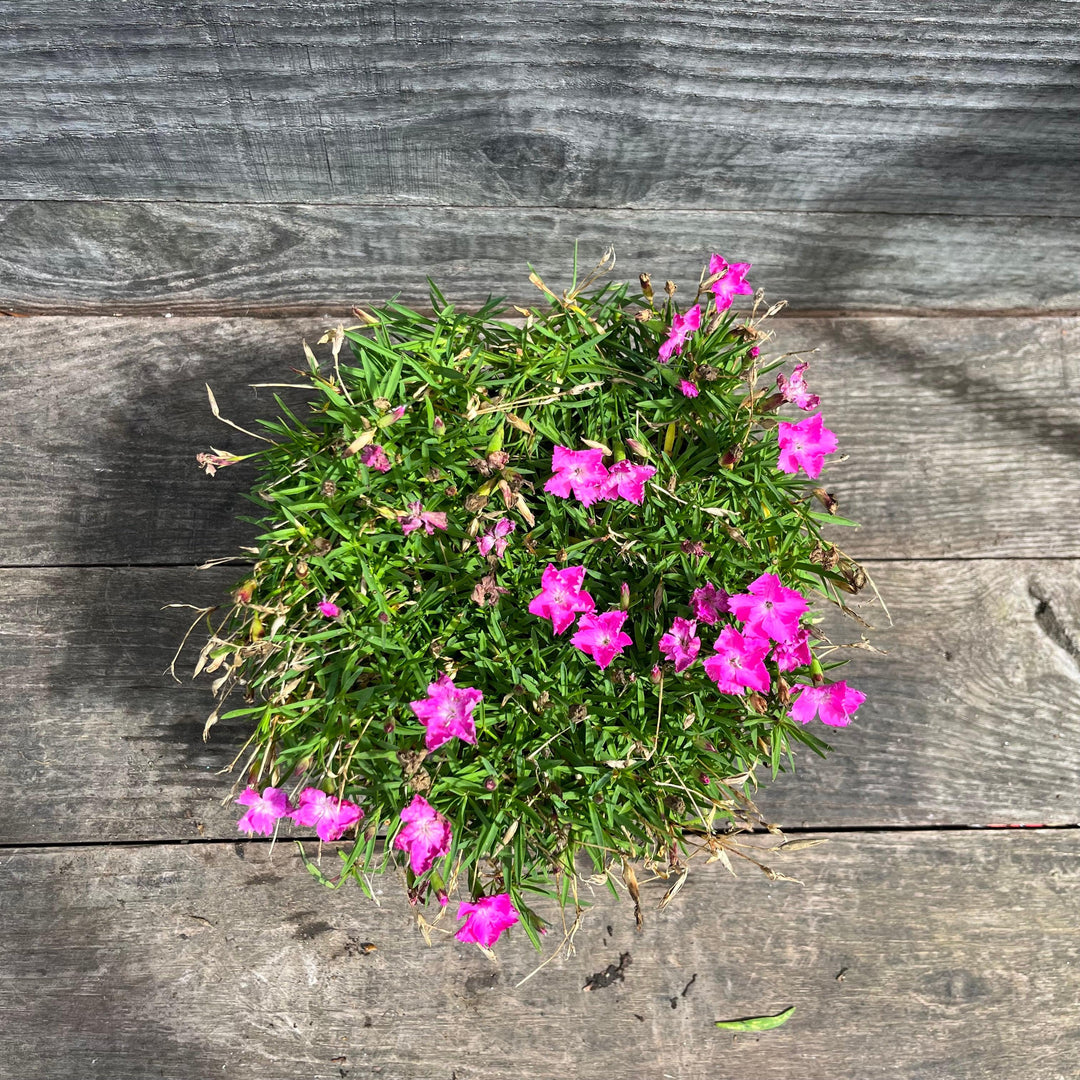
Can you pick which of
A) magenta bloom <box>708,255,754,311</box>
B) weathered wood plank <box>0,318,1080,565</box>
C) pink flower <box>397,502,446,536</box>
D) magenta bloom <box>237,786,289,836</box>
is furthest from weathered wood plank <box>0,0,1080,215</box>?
magenta bloom <box>237,786,289,836</box>

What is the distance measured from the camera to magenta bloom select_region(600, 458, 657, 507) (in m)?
0.87

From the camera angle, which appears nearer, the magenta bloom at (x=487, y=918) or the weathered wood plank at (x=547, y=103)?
the magenta bloom at (x=487, y=918)

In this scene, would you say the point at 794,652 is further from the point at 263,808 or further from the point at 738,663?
the point at 263,808

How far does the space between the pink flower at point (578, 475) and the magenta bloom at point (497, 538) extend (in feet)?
0.19

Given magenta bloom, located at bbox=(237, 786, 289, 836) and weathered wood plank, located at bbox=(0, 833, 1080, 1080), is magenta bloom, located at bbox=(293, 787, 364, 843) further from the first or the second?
weathered wood plank, located at bbox=(0, 833, 1080, 1080)

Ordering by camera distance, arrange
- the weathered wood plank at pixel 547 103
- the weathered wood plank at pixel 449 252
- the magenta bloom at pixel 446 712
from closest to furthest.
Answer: the magenta bloom at pixel 446 712 → the weathered wood plank at pixel 547 103 → the weathered wood plank at pixel 449 252

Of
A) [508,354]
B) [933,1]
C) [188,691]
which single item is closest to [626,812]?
[508,354]

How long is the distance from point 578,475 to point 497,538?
0.11m

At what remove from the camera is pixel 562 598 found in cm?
87

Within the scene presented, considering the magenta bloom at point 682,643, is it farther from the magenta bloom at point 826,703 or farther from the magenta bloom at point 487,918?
the magenta bloom at point 487,918

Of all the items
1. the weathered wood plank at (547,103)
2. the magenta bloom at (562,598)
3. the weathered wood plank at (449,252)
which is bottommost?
the magenta bloom at (562,598)

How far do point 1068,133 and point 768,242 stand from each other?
43 centimetres

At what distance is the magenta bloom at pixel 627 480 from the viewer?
0.87m

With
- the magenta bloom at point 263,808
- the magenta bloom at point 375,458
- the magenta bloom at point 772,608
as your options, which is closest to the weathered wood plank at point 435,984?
the magenta bloom at point 263,808
